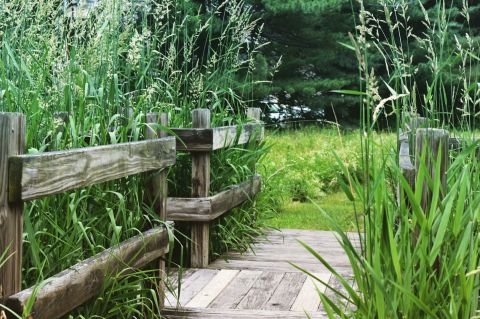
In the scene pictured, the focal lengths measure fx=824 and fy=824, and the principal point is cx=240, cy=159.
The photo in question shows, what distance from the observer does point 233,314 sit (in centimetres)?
436

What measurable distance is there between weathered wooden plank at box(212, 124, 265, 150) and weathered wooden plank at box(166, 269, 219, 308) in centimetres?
87

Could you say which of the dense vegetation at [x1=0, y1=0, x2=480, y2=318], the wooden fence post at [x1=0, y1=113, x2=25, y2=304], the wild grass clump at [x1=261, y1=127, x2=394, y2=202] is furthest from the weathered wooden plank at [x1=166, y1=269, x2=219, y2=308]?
the wild grass clump at [x1=261, y1=127, x2=394, y2=202]

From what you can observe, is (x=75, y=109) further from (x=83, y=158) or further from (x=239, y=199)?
(x=239, y=199)

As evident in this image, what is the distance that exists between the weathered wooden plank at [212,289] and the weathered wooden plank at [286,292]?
343 millimetres

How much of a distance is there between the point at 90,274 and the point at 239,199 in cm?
308

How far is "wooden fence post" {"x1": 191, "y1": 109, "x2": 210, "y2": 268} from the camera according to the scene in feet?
18.9

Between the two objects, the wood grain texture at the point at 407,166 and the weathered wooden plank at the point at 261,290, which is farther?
the weathered wooden plank at the point at 261,290

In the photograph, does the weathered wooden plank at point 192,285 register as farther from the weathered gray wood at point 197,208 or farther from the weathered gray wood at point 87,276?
the weathered gray wood at point 87,276

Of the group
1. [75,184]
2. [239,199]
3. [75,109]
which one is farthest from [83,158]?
[239,199]

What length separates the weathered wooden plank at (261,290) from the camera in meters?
4.68

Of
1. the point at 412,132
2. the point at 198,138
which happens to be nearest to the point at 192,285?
the point at 198,138

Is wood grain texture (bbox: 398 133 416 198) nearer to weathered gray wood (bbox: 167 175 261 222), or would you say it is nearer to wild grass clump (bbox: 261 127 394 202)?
weathered gray wood (bbox: 167 175 261 222)

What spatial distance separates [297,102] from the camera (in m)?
22.3

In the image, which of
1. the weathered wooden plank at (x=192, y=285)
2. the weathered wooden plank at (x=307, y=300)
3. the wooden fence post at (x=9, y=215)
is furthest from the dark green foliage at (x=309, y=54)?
the wooden fence post at (x=9, y=215)
